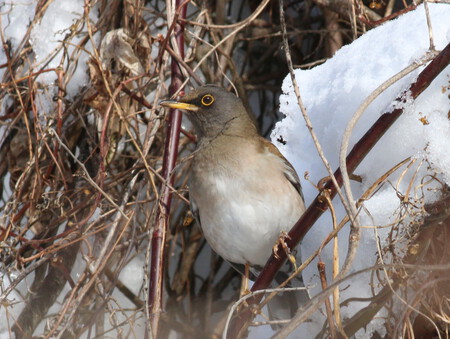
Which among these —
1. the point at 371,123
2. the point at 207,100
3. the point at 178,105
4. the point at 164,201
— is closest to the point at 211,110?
the point at 207,100

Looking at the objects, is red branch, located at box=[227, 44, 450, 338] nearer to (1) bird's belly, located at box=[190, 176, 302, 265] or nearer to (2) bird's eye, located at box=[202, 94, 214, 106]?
(1) bird's belly, located at box=[190, 176, 302, 265]

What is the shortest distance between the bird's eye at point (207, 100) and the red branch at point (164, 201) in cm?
12

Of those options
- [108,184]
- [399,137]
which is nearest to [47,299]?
[108,184]

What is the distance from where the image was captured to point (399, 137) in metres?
2.12

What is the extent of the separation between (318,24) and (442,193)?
2115mm

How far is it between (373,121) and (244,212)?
2.50 ft

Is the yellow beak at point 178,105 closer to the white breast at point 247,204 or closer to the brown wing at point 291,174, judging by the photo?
the white breast at point 247,204

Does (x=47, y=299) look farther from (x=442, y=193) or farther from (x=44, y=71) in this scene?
(x=442, y=193)

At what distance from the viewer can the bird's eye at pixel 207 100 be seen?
306 centimetres

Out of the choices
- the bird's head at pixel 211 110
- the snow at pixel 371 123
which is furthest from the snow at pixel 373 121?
the bird's head at pixel 211 110

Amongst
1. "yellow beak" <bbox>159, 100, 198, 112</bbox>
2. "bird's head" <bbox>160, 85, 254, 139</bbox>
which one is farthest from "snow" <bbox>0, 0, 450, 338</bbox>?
"yellow beak" <bbox>159, 100, 198, 112</bbox>

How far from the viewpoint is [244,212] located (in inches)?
109

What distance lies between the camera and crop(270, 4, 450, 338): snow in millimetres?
2057

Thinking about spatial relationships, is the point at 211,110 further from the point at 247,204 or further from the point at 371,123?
the point at 371,123
